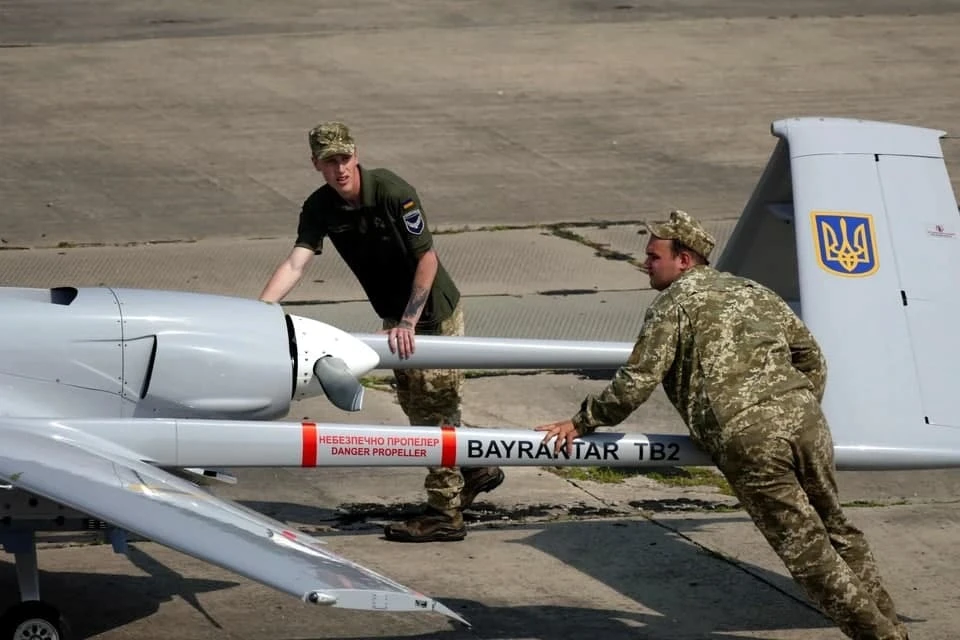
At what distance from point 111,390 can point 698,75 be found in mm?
13122

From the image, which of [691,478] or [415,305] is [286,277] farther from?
[691,478]

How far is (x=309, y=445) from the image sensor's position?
6.51 metres

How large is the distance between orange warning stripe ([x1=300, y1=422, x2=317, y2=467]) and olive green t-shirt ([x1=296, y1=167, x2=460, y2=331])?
1399 mm

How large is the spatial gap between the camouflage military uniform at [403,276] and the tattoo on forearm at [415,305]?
0.16 m

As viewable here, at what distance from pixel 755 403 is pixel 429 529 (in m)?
2.24

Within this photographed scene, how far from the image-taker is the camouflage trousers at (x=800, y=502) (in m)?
6.09

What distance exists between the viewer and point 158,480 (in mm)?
6246

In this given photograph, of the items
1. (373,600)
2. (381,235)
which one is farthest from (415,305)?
(373,600)

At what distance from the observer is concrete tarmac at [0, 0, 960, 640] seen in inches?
286

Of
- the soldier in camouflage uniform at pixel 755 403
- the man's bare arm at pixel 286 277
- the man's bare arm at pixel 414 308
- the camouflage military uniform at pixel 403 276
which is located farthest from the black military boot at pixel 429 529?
the soldier in camouflage uniform at pixel 755 403

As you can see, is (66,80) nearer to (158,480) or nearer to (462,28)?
(462,28)

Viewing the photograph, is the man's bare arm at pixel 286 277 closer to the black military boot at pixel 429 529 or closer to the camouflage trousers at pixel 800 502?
the black military boot at pixel 429 529

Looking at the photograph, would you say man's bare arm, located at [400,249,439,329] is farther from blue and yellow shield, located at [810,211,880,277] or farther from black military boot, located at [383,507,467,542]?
blue and yellow shield, located at [810,211,880,277]

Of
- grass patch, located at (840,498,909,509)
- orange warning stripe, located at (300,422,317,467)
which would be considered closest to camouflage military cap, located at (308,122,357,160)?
orange warning stripe, located at (300,422,317,467)
